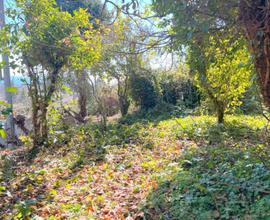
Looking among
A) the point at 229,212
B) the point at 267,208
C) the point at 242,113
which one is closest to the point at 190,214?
the point at 229,212

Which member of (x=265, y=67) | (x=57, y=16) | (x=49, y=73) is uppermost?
(x=57, y=16)

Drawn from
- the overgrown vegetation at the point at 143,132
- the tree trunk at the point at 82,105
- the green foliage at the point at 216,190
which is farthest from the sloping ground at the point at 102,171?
the tree trunk at the point at 82,105

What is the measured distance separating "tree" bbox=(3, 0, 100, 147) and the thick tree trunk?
365 centimetres

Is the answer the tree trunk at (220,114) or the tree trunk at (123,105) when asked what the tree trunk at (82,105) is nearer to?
the tree trunk at (123,105)

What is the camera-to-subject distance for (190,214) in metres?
2.61

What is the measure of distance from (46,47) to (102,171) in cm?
299

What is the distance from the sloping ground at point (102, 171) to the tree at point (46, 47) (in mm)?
1173

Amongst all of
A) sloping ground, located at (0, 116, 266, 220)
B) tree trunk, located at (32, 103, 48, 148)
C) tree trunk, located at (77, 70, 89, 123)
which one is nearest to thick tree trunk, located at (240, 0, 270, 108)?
sloping ground, located at (0, 116, 266, 220)

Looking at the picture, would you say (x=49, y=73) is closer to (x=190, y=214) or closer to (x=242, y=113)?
(x=190, y=214)

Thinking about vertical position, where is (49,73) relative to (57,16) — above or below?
below

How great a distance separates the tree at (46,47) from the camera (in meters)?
5.57

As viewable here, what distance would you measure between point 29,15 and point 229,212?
5.23 meters

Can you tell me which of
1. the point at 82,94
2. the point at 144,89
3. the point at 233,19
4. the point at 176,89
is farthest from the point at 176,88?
the point at 233,19

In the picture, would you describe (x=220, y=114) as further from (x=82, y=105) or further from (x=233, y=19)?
(x=82, y=105)
